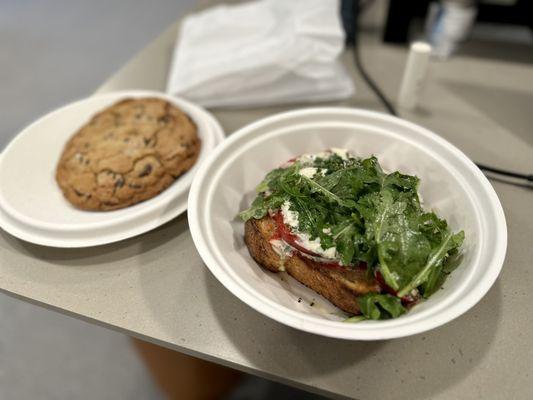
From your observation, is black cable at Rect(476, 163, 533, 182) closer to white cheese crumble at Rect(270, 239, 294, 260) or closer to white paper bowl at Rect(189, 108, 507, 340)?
white paper bowl at Rect(189, 108, 507, 340)

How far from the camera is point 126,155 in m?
0.79

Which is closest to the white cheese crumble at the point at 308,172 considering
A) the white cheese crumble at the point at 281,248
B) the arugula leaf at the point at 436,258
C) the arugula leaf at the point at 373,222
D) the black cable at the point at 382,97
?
the arugula leaf at the point at 373,222

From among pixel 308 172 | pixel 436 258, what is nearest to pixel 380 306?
pixel 436 258

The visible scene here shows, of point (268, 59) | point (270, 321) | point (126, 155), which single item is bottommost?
point (270, 321)

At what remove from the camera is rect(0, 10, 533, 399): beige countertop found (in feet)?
1.81

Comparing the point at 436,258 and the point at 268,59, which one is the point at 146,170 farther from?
the point at 436,258

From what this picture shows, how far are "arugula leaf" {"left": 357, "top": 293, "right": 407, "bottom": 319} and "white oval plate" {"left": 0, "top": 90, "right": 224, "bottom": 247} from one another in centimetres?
38

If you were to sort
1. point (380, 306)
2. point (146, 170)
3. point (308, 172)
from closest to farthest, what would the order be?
1. point (380, 306)
2. point (308, 172)
3. point (146, 170)

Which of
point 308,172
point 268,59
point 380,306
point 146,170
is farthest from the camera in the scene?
point 268,59

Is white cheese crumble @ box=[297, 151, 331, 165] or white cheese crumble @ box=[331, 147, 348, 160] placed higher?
white cheese crumble @ box=[331, 147, 348, 160]

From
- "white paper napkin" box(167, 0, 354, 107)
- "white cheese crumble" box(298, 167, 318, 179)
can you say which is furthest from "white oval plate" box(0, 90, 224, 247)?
"white cheese crumble" box(298, 167, 318, 179)

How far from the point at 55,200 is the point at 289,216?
1.61 ft

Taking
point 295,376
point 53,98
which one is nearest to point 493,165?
point 295,376

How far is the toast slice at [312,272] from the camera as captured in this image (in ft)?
1.82
